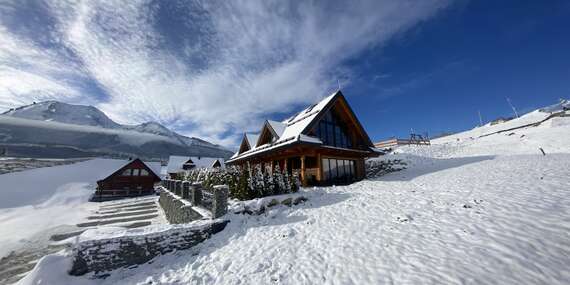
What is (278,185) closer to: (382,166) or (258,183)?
(258,183)

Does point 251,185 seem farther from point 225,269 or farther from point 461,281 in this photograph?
point 461,281

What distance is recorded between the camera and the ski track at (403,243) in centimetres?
412

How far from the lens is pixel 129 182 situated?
35.5 m

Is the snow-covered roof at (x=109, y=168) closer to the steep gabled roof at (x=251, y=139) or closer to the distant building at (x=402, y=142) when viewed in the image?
the steep gabled roof at (x=251, y=139)

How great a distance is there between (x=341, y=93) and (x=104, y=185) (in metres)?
37.7

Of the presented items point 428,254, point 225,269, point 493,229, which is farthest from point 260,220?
point 493,229

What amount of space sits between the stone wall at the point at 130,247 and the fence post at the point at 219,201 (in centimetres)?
87

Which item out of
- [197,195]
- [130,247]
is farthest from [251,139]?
[130,247]

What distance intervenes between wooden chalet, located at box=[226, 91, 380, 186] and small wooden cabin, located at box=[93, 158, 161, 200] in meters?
26.0

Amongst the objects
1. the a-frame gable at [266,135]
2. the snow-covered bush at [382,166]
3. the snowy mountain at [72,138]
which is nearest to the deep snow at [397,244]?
the a-frame gable at [266,135]

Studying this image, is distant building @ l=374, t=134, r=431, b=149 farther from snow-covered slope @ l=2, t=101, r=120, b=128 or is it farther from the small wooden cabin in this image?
snow-covered slope @ l=2, t=101, r=120, b=128

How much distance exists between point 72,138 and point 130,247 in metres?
107

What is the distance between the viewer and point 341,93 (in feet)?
57.0

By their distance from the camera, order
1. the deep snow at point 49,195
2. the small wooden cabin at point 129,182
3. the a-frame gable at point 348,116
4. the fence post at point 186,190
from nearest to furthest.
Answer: the fence post at point 186,190 → the deep snow at point 49,195 → the a-frame gable at point 348,116 → the small wooden cabin at point 129,182
